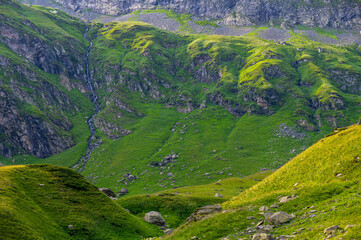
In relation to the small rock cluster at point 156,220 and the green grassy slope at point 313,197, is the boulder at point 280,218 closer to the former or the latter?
the green grassy slope at point 313,197

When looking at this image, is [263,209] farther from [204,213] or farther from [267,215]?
[204,213]

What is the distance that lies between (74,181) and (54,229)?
17167mm

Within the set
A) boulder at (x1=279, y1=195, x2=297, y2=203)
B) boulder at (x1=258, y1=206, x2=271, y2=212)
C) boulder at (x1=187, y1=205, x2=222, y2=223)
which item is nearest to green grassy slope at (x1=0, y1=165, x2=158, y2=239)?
boulder at (x1=187, y1=205, x2=222, y2=223)

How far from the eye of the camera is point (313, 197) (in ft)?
120

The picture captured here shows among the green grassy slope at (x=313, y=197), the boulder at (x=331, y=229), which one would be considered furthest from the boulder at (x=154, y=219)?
the boulder at (x=331, y=229)

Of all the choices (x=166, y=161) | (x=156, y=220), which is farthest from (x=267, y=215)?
(x=166, y=161)

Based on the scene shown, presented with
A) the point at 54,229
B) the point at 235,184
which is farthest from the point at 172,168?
the point at 54,229

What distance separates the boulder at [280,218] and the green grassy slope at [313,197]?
882 millimetres

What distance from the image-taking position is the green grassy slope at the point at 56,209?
39.9 metres

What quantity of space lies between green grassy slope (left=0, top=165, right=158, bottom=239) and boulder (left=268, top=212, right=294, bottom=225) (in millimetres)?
28521

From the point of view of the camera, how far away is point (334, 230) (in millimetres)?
23312

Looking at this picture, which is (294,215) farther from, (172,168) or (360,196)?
(172,168)

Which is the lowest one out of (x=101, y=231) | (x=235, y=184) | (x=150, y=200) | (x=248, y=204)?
(x=235, y=184)

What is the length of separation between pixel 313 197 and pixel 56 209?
4401cm
